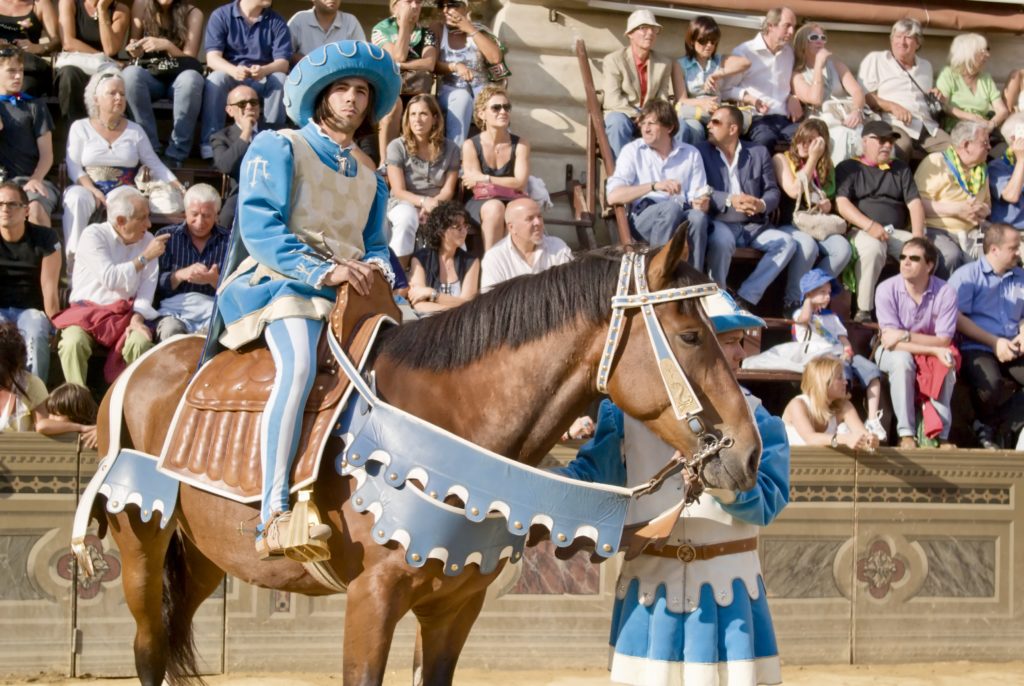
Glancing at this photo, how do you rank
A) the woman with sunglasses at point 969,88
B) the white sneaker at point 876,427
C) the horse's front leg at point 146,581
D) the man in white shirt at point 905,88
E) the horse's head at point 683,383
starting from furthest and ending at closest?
the woman with sunglasses at point 969,88 < the man in white shirt at point 905,88 < the white sneaker at point 876,427 < the horse's front leg at point 146,581 < the horse's head at point 683,383

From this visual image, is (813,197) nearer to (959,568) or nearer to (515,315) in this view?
(959,568)

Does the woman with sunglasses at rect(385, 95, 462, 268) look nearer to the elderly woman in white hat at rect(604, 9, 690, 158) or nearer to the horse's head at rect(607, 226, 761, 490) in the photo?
the elderly woman in white hat at rect(604, 9, 690, 158)

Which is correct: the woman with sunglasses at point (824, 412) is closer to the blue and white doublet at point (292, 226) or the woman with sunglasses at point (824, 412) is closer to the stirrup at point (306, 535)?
the blue and white doublet at point (292, 226)

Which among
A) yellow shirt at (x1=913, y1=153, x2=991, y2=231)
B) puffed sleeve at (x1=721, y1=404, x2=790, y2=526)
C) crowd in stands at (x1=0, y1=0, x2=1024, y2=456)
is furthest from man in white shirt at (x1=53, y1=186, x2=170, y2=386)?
yellow shirt at (x1=913, y1=153, x2=991, y2=231)

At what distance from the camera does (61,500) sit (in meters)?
5.99

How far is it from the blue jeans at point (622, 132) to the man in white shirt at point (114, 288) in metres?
3.31

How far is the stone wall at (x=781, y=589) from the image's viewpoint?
5957 millimetres

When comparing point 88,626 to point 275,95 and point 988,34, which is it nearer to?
point 275,95

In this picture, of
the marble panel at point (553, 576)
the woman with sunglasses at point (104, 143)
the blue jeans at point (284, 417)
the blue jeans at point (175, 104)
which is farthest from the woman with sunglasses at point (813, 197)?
the blue jeans at point (284, 417)

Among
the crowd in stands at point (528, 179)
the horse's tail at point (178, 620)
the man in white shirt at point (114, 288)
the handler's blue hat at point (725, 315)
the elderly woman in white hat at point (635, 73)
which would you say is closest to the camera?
the handler's blue hat at point (725, 315)

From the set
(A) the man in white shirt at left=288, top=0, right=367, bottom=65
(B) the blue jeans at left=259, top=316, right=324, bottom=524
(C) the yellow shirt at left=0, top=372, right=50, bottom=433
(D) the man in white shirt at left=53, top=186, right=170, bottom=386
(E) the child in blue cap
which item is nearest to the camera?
(B) the blue jeans at left=259, top=316, right=324, bottom=524

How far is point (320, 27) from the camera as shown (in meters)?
9.06

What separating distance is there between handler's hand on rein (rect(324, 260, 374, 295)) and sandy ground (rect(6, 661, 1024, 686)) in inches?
111

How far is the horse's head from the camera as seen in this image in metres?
3.36
